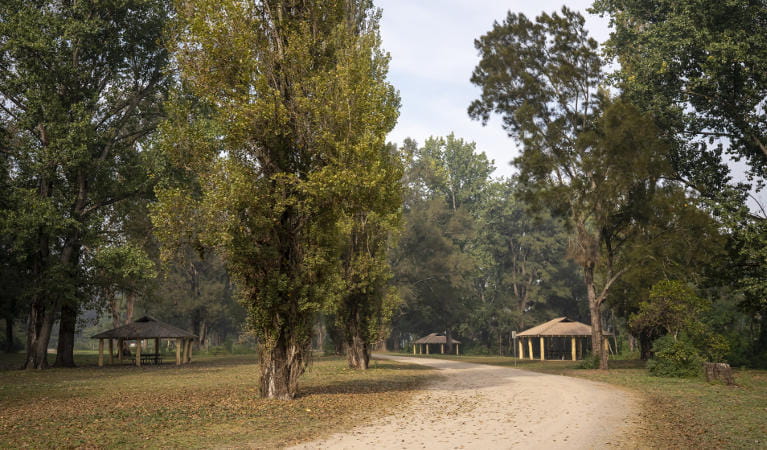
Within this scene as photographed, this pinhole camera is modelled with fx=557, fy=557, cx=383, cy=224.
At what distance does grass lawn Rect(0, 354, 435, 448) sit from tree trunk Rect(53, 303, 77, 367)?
11.6 m

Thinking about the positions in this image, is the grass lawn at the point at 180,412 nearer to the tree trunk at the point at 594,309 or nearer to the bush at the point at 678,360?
the bush at the point at 678,360

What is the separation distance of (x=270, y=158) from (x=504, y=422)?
9.35 m

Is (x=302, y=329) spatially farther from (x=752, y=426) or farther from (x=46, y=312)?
(x=46, y=312)

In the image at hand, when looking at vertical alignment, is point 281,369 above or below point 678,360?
above

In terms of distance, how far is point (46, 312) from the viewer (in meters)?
29.9

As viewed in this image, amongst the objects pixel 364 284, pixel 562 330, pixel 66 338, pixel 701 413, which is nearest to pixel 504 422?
pixel 701 413

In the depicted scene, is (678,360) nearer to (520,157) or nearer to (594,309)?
(594,309)

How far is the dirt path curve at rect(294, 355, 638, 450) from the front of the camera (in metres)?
9.42

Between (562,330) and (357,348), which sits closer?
(357,348)

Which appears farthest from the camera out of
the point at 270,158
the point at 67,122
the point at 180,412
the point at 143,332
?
the point at 143,332

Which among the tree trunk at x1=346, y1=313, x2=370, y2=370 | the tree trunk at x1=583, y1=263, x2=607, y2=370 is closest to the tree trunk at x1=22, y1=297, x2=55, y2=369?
the tree trunk at x1=346, y1=313, x2=370, y2=370

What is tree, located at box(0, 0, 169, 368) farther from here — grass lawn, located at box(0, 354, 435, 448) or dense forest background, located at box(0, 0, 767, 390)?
grass lawn, located at box(0, 354, 435, 448)

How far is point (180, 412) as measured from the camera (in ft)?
43.5

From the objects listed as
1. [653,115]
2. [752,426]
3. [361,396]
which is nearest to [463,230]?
[653,115]
